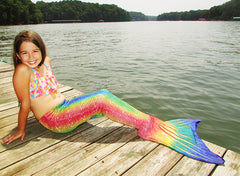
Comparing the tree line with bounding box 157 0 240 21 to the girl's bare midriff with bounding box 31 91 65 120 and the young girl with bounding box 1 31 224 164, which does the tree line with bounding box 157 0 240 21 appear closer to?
the young girl with bounding box 1 31 224 164

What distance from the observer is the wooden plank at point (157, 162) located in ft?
6.79

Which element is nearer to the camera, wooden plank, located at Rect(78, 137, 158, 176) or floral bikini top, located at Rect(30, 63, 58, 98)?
wooden plank, located at Rect(78, 137, 158, 176)

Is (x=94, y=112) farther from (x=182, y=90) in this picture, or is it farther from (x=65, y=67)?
(x=65, y=67)

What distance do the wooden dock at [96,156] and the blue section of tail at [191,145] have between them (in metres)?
0.07

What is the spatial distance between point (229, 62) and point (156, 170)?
1008cm

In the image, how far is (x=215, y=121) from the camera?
4680 mm

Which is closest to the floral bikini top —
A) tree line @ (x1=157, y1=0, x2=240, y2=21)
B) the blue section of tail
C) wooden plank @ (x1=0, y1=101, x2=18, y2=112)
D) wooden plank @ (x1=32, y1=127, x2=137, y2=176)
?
wooden plank @ (x1=32, y1=127, x2=137, y2=176)

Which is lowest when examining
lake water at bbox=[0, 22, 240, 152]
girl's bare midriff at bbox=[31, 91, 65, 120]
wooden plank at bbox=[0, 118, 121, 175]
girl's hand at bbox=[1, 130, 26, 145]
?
lake water at bbox=[0, 22, 240, 152]

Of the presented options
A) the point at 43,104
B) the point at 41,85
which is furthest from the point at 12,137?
the point at 41,85

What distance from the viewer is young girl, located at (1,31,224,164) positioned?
2.32 m

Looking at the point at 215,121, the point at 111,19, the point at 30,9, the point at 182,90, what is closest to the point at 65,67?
the point at 182,90

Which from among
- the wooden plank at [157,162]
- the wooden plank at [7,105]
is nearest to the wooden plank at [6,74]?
the wooden plank at [7,105]

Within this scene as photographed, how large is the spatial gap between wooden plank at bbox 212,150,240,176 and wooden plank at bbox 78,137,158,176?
795mm

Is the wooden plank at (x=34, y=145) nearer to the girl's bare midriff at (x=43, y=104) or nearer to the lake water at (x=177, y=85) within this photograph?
the girl's bare midriff at (x=43, y=104)
